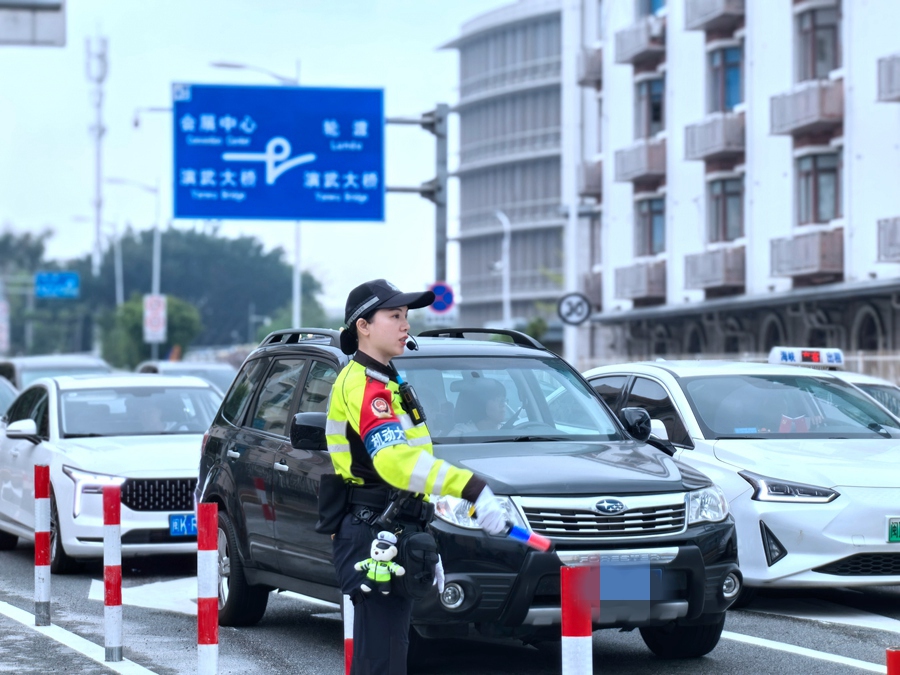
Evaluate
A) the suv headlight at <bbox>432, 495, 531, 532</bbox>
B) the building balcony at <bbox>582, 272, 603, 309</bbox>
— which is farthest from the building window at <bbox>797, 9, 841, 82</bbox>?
→ the suv headlight at <bbox>432, 495, 531, 532</bbox>

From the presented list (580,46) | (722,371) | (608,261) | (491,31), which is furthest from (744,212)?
(491,31)

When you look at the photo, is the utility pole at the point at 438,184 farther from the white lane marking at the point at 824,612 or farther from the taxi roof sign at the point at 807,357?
the white lane marking at the point at 824,612

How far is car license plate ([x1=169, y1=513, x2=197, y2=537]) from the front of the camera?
11.8 metres

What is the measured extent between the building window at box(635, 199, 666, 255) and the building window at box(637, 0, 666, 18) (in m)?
5.26

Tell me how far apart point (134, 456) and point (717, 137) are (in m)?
28.6

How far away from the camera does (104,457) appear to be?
12141 mm

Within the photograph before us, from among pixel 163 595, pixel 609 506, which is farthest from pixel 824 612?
pixel 163 595

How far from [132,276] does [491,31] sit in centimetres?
4052

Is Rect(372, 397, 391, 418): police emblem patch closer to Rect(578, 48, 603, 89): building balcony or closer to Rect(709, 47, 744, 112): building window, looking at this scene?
Rect(709, 47, 744, 112): building window

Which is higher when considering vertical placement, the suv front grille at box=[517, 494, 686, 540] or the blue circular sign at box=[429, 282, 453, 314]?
the blue circular sign at box=[429, 282, 453, 314]

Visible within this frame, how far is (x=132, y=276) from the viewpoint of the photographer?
397 feet

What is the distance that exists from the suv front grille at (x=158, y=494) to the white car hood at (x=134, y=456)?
0.05 metres

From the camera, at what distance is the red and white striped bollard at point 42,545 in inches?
354

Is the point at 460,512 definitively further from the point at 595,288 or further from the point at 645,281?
the point at 595,288
